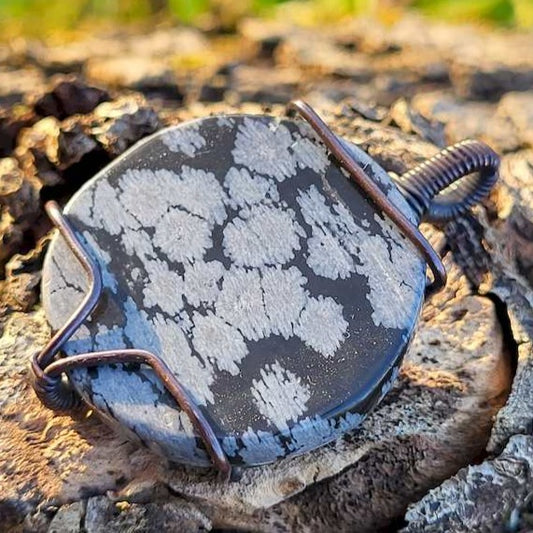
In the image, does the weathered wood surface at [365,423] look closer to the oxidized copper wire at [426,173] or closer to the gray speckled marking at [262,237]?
the oxidized copper wire at [426,173]

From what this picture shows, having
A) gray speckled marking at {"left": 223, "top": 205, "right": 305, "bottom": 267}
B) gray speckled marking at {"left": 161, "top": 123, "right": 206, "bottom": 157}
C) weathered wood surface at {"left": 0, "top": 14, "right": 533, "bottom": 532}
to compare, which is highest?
gray speckled marking at {"left": 161, "top": 123, "right": 206, "bottom": 157}

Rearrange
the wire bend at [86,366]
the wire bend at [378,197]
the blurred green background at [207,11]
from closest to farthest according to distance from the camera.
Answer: the wire bend at [86,366] → the wire bend at [378,197] → the blurred green background at [207,11]

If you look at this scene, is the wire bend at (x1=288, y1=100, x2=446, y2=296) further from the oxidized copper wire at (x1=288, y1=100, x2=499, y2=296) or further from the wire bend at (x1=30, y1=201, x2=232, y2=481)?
the wire bend at (x1=30, y1=201, x2=232, y2=481)

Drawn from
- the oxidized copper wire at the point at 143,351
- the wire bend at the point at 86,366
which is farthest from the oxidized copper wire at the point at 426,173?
the wire bend at the point at 86,366

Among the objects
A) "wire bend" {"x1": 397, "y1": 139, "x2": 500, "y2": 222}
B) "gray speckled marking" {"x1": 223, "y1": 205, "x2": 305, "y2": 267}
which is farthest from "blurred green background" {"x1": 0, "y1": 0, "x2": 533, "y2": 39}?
"gray speckled marking" {"x1": 223, "y1": 205, "x2": 305, "y2": 267}

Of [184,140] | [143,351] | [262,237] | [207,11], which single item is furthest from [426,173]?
[207,11]

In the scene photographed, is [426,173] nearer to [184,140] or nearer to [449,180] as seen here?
[449,180]

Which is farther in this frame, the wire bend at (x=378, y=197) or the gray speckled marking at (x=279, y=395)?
the wire bend at (x=378, y=197)

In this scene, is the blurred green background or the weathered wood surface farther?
the blurred green background

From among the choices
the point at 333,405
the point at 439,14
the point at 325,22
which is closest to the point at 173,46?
the point at 325,22
